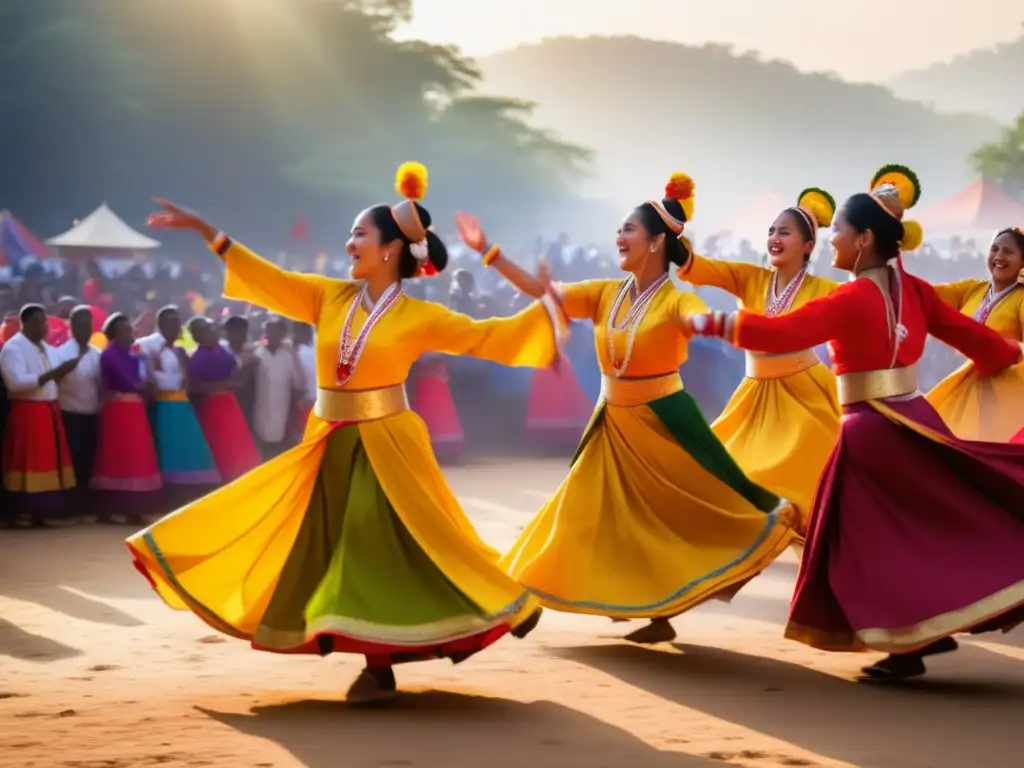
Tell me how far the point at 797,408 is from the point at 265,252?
37.4m

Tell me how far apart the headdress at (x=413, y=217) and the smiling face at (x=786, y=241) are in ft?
7.87

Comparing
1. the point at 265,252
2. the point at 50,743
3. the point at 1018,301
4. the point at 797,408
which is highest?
the point at 265,252

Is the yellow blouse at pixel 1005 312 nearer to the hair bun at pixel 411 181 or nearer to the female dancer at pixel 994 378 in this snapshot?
the female dancer at pixel 994 378

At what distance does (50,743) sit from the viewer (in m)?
5.40

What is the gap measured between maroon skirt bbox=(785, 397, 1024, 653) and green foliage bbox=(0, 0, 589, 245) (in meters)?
35.1

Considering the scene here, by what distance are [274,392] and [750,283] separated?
590cm

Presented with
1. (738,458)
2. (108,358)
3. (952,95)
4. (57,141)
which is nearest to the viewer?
(738,458)

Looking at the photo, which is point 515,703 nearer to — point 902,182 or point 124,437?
point 902,182

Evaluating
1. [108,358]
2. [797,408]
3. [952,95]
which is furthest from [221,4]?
[952,95]

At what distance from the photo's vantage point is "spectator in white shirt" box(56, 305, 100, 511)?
39.2 ft

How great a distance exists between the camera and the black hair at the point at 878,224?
6.50 meters

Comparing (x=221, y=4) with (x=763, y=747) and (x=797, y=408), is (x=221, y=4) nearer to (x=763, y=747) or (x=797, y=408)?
(x=797, y=408)

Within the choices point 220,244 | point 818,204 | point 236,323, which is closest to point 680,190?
point 818,204

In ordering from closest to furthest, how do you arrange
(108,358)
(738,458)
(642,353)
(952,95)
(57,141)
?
(642,353)
(738,458)
(108,358)
(57,141)
(952,95)
